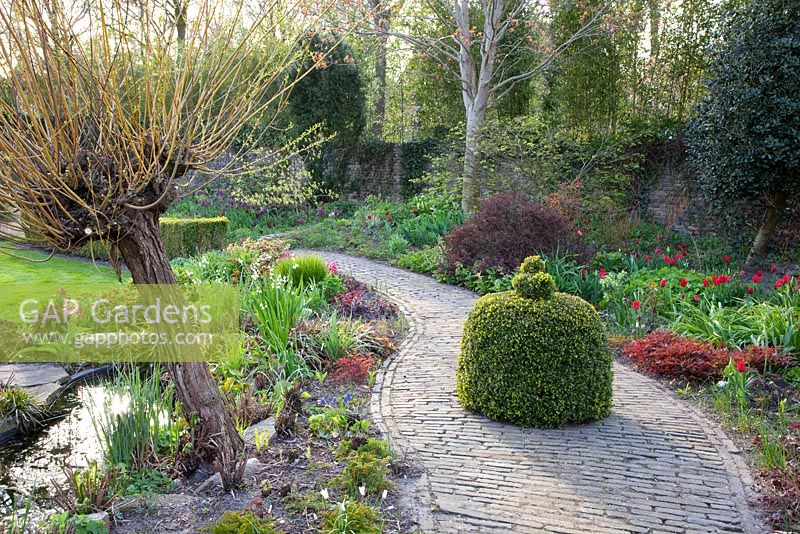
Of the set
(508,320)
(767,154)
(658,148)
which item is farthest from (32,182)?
(658,148)

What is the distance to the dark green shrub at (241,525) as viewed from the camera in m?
2.81

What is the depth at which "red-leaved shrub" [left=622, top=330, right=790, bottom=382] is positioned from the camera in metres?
5.18

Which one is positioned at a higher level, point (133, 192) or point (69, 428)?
point (133, 192)

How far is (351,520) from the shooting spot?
9.74 feet

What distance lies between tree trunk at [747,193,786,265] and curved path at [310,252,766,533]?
5.60 metres

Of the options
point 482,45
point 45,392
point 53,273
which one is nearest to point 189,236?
point 53,273

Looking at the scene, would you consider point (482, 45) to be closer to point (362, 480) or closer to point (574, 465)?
point (574, 465)

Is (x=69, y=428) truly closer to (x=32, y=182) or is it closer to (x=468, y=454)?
(x=32, y=182)

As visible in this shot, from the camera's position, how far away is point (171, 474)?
3.61 m

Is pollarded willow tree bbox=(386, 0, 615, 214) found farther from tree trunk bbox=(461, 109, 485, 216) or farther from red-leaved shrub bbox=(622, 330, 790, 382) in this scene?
red-leaved shrub bbox=(622, 330, 790, 382)

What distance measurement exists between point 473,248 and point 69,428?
18.1 feet

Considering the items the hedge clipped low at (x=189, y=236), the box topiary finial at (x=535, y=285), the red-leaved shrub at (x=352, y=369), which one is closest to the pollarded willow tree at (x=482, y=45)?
the hedge clipped low at (x=189, y=236)

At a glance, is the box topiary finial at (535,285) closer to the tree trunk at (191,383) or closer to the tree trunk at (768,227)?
the tree trunk at (191,383)

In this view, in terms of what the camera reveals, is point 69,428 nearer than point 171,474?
No
